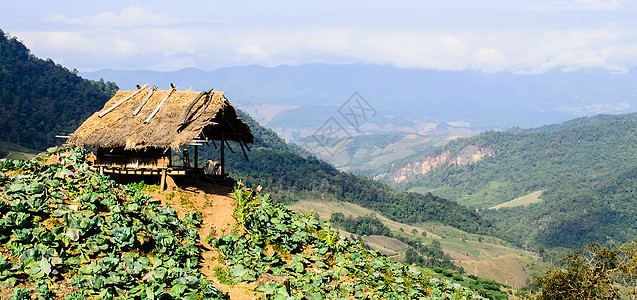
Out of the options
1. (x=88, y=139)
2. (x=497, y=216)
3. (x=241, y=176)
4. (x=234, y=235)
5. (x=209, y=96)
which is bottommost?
(x=497, y=216)

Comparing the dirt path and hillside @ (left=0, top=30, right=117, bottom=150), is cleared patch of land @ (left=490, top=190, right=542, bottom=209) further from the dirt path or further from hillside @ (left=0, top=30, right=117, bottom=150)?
the dirt path

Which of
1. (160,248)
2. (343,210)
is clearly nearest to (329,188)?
(343,210)

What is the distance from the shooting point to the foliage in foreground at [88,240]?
10500 mm

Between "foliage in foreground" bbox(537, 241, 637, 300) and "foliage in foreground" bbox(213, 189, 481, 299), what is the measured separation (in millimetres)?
7220

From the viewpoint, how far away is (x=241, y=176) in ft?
317

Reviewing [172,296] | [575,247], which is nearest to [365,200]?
[575,247]

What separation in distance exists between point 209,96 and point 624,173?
497 feet

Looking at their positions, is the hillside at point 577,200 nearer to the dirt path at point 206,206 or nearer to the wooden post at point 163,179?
the dirt path at point 206,206

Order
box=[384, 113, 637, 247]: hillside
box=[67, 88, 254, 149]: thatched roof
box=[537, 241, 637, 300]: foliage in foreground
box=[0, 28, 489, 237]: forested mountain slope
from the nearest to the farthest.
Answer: box=[67, 88, 254, 149]: thatched roof → box=[537, 241, 637, 300]: foliage in foreground → box=[0, 28, 489, 237]: forested mountain slope → box=[384, 113, 637, 247]: hillside

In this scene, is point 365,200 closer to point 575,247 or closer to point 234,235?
point 575,247

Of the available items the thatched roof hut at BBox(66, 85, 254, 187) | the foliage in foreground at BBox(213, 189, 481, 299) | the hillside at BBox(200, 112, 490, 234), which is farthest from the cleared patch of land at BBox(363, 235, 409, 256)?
the thatched roof hut at BBox(66, 85, 254, 187)

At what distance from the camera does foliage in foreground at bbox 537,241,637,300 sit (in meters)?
22.2

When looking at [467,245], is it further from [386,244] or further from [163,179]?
[163,179]

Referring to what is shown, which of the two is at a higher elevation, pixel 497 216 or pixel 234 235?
pixel 234 235
